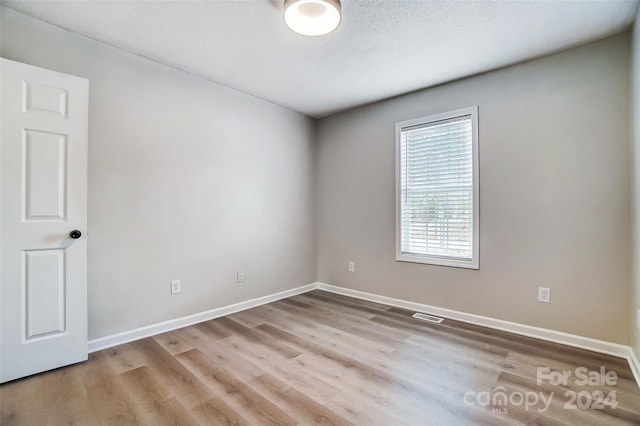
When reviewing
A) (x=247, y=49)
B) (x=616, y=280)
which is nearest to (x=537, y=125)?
(x=616, y=280)

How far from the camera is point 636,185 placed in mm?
2049

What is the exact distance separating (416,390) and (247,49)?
2.77 m

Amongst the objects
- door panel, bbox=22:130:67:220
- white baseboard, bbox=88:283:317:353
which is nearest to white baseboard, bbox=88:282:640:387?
white baseboard, bbox=88:283:317:353

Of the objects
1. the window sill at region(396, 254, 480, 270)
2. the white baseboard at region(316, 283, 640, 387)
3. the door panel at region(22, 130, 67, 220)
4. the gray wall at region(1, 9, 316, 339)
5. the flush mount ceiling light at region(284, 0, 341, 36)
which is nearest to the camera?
the flush mount ceiling light at region(284, 0, 341, 36)

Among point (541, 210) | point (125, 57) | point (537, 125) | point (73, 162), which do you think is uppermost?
point (125, 57)

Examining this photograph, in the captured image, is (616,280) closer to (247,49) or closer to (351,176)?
(351,176)

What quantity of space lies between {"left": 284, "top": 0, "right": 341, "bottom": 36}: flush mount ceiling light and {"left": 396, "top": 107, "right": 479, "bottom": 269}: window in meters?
1.67

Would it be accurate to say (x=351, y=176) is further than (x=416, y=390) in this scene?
Yes

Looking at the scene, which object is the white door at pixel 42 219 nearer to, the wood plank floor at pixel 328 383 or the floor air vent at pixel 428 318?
the wood plank floor at pixel 328 383

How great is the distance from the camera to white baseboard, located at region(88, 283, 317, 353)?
235 cm

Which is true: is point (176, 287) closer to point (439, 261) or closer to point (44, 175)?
point (44, 175)

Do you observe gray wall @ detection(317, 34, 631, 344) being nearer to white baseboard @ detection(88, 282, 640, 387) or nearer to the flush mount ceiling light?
white baseboard @ detection(88, 282, 640, 387)

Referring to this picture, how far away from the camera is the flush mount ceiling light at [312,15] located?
1803 millimetres

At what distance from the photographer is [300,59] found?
261 centimetres
